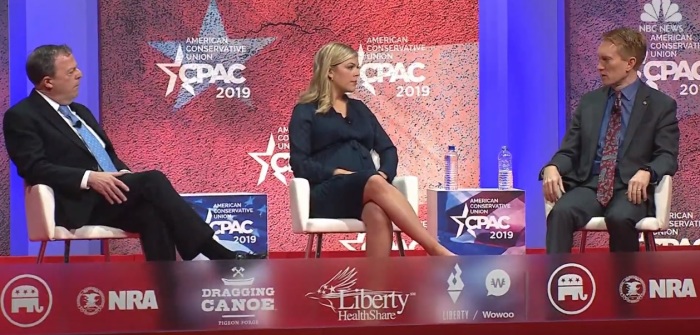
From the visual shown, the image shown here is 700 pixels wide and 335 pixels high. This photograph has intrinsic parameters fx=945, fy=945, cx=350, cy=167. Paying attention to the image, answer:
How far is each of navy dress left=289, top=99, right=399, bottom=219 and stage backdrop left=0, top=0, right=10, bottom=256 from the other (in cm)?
215

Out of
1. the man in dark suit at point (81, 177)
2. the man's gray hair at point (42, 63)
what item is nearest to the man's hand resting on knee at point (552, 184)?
the man in dark suit at point (81, 177)

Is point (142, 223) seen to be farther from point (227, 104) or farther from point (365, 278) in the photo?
point (227, 104)

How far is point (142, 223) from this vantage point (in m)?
4.13

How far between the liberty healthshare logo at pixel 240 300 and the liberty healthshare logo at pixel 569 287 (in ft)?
2.99

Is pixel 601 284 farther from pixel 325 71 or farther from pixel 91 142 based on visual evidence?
pixel 91 142

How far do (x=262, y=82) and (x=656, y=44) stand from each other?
98.5 inches

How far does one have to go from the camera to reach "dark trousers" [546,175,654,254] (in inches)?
165

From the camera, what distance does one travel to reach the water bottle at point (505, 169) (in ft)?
18.5

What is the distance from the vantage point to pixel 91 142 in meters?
4.46

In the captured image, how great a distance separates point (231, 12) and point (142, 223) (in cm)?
211

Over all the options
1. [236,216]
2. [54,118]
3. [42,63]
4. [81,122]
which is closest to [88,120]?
[81,122]

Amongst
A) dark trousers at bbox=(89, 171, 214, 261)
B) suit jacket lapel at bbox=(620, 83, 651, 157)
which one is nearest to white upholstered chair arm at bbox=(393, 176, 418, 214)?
suit jacket lapel at bbox=(620, 83, 651, 157)

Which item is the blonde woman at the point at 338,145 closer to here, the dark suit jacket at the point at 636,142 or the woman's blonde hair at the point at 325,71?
the woman's blonde hair at the point at 325,71

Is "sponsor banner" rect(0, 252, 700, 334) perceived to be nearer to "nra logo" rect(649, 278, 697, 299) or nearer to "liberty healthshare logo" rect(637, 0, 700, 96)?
"nra logo" rect(649, 278, 697, 299)
